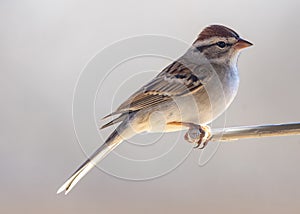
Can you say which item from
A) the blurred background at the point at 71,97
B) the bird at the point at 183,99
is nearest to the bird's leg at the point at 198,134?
the bird at the point at 183,99

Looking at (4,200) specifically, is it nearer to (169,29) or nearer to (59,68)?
(59,68)

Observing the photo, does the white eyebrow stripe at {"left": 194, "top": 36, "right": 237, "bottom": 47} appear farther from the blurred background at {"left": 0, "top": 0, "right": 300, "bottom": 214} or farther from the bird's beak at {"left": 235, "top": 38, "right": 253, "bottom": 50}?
the blurred background at {"left": 0, "top": 0, "right": 300, "bottom": 214}

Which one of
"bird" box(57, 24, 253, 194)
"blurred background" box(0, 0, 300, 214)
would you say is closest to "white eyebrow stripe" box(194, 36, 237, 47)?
"bird" box(57, 24, 253, 194)

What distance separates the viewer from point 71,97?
5.39ft

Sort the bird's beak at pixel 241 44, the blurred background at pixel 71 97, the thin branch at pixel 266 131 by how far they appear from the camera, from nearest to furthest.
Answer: the thin branch at pixel 266 131 → the bird's beak at pixel 241 44 → the blurred background at pixel 71 97

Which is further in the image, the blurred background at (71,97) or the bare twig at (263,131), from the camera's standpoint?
the blurred background at (71,97)

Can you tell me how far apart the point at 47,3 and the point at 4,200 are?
616mm

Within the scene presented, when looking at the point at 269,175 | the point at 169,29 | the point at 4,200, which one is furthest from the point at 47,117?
the point at 269,175

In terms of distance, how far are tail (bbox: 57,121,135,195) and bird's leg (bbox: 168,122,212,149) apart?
0.29 feet

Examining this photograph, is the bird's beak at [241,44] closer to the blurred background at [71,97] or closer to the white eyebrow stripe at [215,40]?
the white eyebrow stripe at [215,40]

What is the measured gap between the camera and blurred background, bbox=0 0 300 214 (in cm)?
157

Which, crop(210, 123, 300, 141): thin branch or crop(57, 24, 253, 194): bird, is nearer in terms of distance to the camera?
crop(210, 123, 300, 141): thin branch

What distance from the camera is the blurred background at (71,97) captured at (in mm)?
1571

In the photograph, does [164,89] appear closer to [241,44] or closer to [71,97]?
[241,44]
